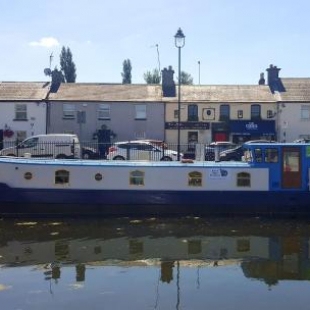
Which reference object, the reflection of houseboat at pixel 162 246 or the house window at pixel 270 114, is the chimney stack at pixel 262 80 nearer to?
the house window at pixel 270 114

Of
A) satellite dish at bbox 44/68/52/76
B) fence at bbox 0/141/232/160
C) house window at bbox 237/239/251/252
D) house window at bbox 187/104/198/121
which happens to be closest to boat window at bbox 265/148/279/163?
house window at bbox 237/239/251/252

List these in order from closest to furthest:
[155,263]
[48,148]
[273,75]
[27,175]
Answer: [155,263] < [27,175] < [48,148] < [273,75]

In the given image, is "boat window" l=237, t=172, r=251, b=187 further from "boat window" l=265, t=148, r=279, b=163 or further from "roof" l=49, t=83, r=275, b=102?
"roof" l=49, t=83, r=275, b=102

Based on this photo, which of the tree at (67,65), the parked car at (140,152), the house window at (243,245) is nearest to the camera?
the house window at (243,245)

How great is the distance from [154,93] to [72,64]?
137ft

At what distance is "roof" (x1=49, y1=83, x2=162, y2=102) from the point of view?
127 feet

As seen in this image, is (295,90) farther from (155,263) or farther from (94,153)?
(155,263)

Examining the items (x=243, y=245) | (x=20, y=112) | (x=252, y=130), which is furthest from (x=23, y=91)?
(x=243, y=245)

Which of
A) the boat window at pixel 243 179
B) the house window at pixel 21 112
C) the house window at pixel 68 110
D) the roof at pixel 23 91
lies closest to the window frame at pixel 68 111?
the house window at pixel 68 110

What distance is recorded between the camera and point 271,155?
53.9 ft

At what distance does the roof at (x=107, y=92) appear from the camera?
3859 centimetres

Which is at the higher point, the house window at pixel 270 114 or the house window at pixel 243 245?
the house window at pixel 270 114

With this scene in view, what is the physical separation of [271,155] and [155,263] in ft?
20.8

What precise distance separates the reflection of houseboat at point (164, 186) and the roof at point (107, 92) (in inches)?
873
